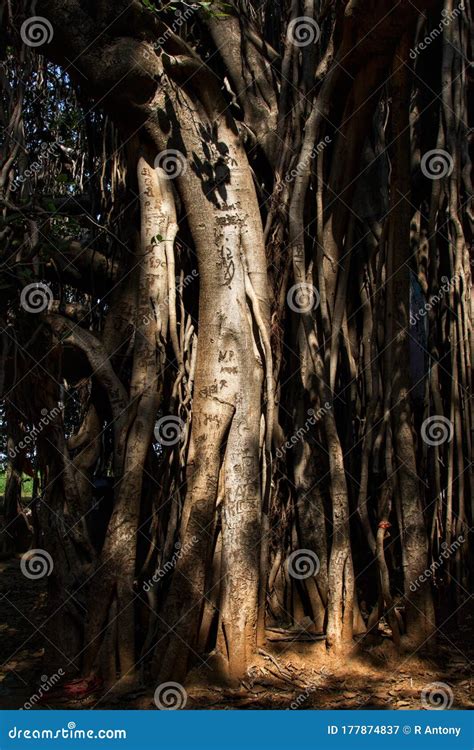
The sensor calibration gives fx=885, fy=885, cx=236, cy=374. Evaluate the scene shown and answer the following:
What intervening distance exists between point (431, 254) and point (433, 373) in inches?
24.8
